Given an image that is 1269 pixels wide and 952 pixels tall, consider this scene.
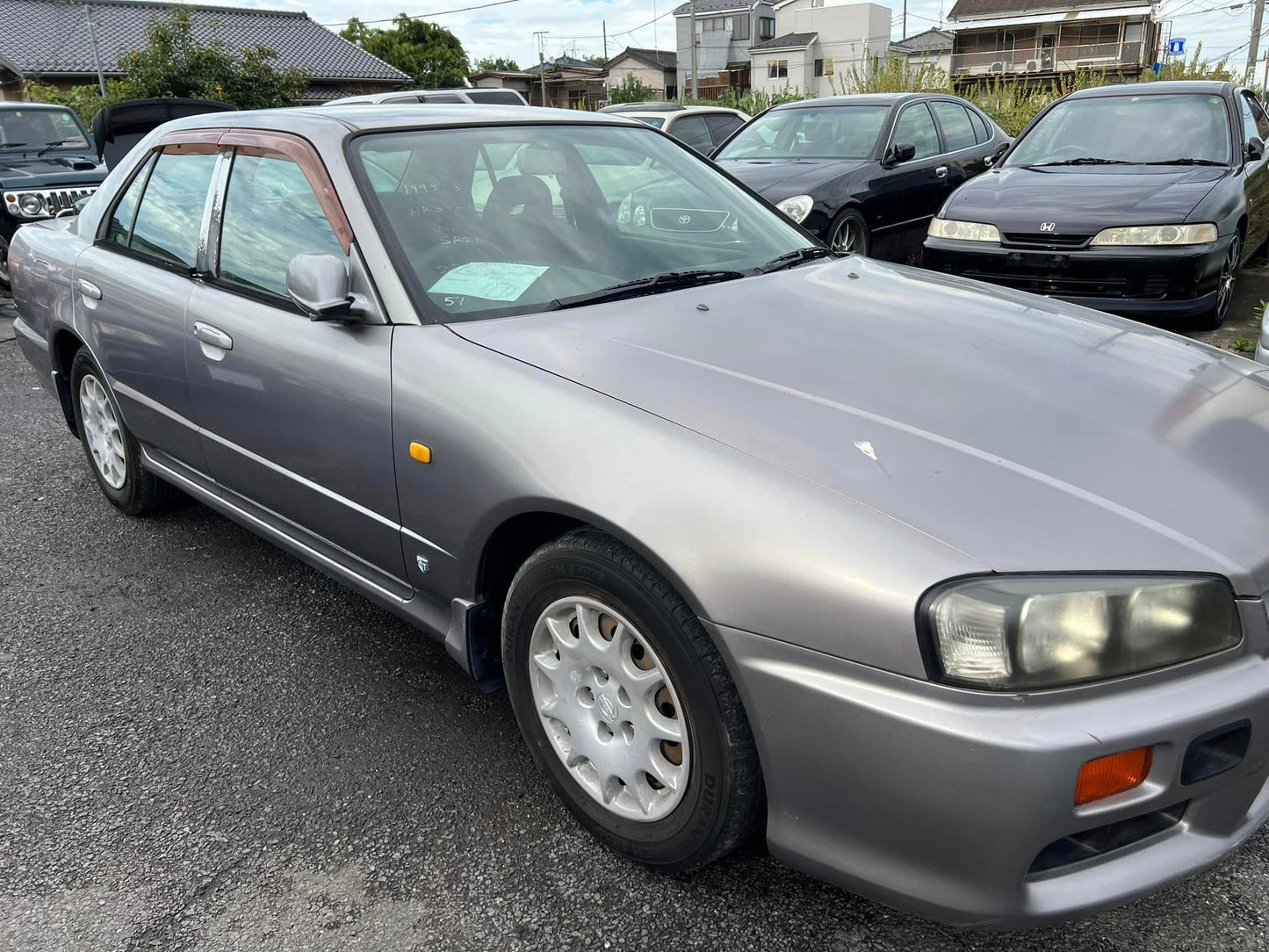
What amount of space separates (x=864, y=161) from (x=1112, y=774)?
267 inches

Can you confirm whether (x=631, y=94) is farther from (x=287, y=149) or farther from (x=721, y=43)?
(x=287, y=149)

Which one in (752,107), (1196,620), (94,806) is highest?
(752,107)

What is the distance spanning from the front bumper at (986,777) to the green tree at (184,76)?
24719 mm

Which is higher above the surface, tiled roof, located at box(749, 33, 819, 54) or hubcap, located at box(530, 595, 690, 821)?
tiled roof, located at box(749, 33, 819, 54)

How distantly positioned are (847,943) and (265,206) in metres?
2.46

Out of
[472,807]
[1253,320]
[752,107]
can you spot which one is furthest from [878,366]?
[752,107]

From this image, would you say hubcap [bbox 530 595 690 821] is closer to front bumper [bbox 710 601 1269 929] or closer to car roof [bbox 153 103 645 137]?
front bumper [bbox 710 601 1269 929]

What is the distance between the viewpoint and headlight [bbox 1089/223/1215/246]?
5.31 metres

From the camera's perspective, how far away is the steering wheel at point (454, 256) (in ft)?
8.04

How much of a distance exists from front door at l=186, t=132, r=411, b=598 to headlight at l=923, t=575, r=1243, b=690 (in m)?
1.37

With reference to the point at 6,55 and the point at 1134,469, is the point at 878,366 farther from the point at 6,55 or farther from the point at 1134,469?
the point at 6,55

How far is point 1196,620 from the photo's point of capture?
1.58 m

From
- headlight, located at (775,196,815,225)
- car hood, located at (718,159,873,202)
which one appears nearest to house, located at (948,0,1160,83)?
car hood, located at (718,159,873,202)

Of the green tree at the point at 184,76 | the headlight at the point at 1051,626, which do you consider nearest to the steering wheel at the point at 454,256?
the headlight at the point at 1051,626
